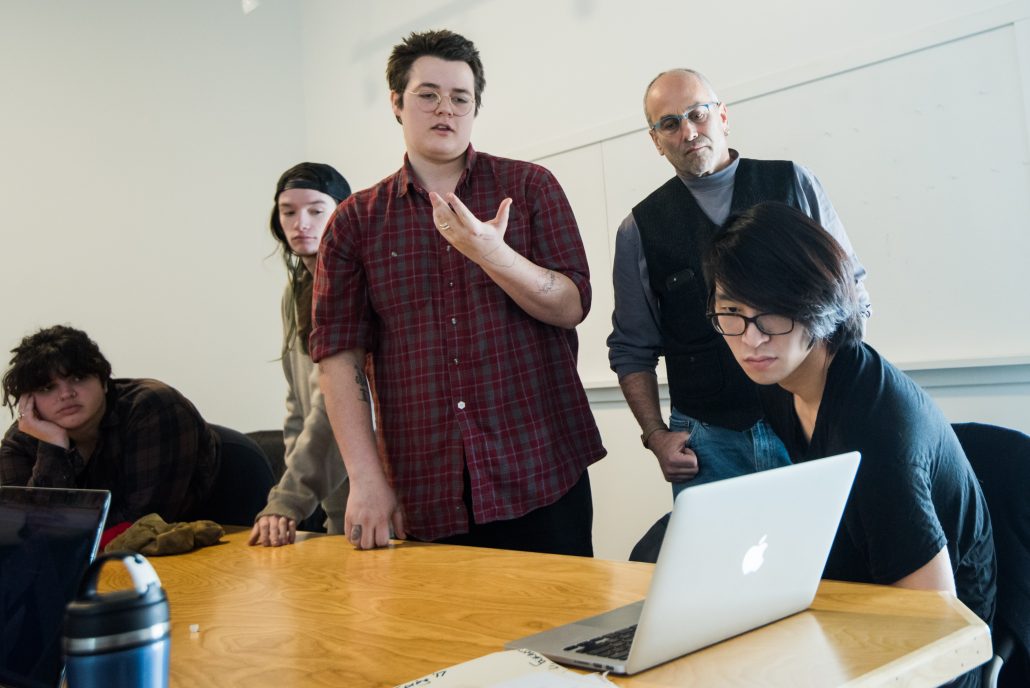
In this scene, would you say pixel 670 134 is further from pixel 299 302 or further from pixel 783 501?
pixel 783 501

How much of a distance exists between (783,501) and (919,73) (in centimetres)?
216

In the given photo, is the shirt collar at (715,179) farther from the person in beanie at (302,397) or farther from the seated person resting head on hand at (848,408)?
the person in beanie at (302,397)

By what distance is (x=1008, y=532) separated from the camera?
1.39m

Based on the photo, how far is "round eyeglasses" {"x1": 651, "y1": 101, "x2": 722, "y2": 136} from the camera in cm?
205

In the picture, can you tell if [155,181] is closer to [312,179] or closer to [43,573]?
[312,179]

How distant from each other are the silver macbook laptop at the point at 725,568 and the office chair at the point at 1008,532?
1.61 feet

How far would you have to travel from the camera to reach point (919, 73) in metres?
2.63

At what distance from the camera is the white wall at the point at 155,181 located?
391 cm

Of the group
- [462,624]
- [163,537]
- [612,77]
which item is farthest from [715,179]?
[612,77]

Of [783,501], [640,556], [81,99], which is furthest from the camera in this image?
[81,99]

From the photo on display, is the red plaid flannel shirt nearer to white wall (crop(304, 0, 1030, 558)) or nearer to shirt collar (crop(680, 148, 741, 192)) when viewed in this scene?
shirt collar (crop(680, 148, 741, 192))

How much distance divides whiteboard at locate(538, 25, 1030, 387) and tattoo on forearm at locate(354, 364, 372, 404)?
65.0 inches

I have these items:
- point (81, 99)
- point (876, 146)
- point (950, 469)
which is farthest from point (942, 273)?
point (81, 99)

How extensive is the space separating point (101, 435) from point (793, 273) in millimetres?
1873
